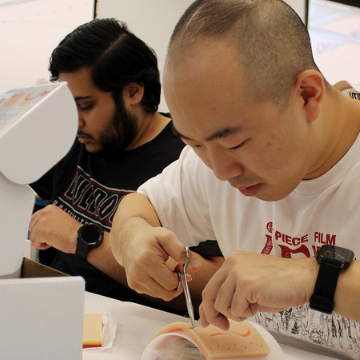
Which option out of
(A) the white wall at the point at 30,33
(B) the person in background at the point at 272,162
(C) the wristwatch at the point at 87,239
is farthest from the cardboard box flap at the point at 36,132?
(A) the white wall at the point at 30,33

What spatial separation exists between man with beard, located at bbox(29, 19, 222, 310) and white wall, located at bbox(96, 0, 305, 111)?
1.16 metres

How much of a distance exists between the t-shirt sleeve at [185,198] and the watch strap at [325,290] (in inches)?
20.5

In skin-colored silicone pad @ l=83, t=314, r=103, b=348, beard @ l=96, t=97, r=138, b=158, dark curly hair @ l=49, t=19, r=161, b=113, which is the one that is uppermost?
dark curly hair @ l=49, t=19, r=161, b=113

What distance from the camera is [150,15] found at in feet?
9.77

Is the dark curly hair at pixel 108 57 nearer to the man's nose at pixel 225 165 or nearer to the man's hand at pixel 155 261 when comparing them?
the man's hand at pixel 155 261

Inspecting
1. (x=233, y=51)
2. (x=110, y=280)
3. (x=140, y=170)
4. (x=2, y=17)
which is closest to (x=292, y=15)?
(x=233, y=51)

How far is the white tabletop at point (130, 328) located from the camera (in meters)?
0.85

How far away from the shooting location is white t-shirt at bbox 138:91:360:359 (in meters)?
0.89

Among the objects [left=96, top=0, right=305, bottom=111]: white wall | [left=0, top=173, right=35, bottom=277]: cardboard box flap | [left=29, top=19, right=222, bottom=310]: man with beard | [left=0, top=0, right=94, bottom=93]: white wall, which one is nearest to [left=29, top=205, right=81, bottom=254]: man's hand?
[left=29, top=19, right=222, bottom=310]: man with beard

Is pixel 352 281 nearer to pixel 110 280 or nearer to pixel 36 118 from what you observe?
pixel 36 118

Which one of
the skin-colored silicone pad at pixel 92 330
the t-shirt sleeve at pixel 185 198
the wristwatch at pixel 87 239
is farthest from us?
the wristwatch at pixel 87 239

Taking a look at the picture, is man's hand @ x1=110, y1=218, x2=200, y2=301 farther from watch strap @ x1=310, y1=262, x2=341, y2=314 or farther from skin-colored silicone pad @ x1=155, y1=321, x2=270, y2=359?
watch strap @ x1=310, y1=262, x2=341, y2=314

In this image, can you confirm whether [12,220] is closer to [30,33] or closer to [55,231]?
[55,231]

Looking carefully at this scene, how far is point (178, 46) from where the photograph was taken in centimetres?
79
